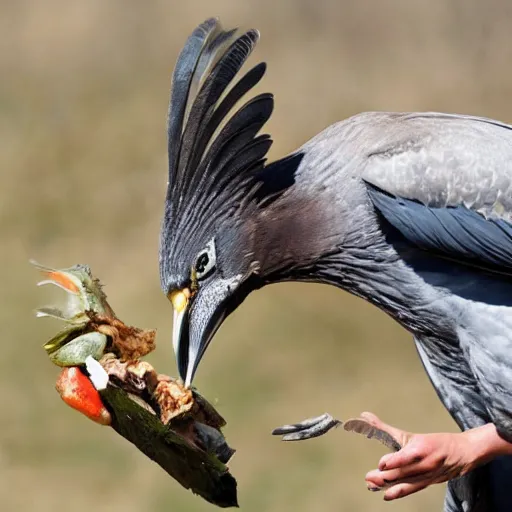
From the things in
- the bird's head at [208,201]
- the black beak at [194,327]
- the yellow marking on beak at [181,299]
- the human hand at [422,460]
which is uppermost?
the bird's head at [208,201]

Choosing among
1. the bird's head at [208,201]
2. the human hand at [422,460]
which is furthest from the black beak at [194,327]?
the human hand at [422,460]

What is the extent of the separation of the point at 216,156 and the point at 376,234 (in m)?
0.17

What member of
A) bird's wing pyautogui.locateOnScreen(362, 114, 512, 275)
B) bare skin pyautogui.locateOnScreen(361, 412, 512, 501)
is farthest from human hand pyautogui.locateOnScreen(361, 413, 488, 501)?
bird's wing pyautogui.locateOnScreen(362, 114, 512, 275)

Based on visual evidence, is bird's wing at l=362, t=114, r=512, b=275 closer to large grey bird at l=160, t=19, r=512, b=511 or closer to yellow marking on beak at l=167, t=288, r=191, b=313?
large grey bird at l=160, t=19, r=512, b=511

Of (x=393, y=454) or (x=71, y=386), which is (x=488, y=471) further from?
(x=71, y=386)

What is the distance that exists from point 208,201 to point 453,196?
9.2 inches

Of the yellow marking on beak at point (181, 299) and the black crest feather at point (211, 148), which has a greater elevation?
the black crest feather at point (211, 148)

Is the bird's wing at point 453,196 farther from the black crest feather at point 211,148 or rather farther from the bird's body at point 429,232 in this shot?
the black crest feather at point 211,148

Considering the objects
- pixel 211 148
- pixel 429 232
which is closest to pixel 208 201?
pixel 211 148

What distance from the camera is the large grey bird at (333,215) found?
3.63 ft

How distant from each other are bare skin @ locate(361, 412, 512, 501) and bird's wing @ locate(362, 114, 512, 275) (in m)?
0.16

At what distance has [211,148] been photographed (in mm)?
1143

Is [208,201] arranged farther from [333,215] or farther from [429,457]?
[429,457]

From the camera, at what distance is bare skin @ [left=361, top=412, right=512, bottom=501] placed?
3.61 feet
